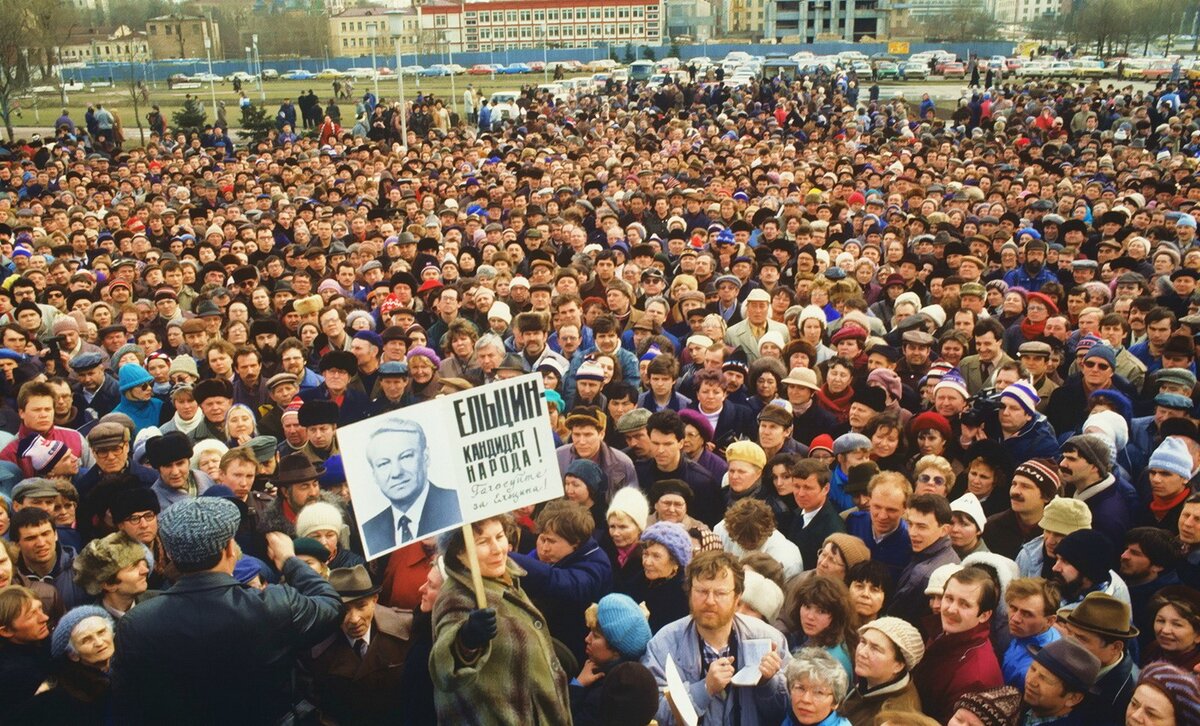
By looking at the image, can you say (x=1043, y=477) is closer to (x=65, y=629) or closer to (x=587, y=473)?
(x=587, y=473)

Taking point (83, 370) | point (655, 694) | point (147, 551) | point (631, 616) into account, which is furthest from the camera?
point (83, 370)

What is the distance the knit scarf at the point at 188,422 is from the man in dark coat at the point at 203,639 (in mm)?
3812

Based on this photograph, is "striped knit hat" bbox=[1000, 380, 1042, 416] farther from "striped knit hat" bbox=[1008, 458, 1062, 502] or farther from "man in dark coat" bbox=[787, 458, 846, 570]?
"man in dark coat" bbox=[787, 458, 846, 570]

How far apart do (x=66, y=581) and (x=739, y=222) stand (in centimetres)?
985

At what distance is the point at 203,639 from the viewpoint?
322 centimetres

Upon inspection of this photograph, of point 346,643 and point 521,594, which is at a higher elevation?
point 521,594

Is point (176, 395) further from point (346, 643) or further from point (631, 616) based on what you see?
point (631, 616)

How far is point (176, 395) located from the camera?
273 inches

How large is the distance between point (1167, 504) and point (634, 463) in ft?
10.2

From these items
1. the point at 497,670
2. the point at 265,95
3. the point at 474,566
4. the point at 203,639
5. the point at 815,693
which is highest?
the point at 265,95

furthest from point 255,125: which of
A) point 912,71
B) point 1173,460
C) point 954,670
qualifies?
point 912,71

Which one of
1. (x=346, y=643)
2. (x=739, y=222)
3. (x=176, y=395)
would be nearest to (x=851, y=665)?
(x=346, y=643)

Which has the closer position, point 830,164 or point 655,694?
point 655,694

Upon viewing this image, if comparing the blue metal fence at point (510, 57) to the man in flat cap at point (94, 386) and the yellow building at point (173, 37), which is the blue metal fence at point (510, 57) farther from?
the man in flat cap at point (94, 386)
